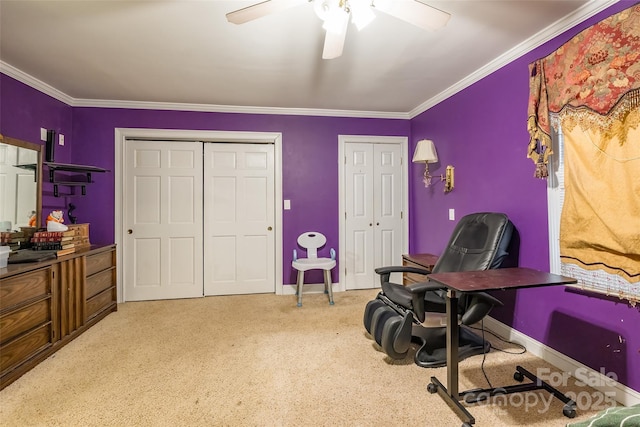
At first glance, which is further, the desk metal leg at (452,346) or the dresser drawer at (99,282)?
the dresser drawer at (99,282)

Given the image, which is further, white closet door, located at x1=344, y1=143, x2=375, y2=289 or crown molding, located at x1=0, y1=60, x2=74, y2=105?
white closet door, located at x1=344, y1=143, x2=375, y2=289

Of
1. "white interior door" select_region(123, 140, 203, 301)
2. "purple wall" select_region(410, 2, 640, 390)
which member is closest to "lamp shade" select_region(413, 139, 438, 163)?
"purple wall" select_region(410, 2, 640, 390)

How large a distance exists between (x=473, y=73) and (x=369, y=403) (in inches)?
114

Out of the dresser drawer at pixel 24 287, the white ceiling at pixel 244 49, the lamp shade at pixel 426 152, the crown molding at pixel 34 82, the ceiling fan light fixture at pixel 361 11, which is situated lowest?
the dresser drawer at pixel 24 287

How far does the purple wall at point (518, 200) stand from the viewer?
5.96ft

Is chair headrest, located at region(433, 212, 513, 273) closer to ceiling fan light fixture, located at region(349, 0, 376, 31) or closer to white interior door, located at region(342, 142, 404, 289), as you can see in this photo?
white interior door, located at region(342, 142, 404, 289)

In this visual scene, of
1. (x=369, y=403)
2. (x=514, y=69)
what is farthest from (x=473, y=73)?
(x=369, y=403)

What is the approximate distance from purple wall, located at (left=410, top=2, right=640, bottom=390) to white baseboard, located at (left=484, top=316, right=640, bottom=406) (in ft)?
0.12

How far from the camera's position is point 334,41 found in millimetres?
1741

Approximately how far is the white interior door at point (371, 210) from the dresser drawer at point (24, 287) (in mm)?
2971

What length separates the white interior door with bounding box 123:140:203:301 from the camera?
12.1 feet

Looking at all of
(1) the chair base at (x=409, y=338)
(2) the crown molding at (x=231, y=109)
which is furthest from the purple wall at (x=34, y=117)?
(1) the chair base at (x=409, y=338)

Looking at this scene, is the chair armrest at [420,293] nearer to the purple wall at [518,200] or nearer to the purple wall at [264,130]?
the purple wall at [518,200]

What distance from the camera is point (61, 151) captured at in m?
3.36
